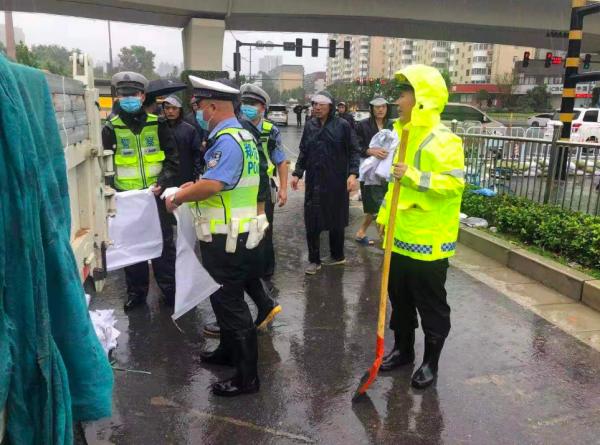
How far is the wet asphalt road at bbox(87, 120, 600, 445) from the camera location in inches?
115

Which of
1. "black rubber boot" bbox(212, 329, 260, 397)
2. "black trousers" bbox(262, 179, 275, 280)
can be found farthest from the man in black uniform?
"black rubber boot" bbox(212, 329, 260, 397)

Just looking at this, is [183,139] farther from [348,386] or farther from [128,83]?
[348,386]

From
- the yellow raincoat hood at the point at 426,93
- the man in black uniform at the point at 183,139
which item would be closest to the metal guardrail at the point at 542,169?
the yellow raincoat hood at the point at 426,93

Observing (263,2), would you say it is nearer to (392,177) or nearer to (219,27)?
(219,27)

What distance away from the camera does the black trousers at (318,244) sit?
5.79 meters

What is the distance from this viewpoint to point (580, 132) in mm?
18000

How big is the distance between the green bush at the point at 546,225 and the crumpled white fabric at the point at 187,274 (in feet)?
12.6

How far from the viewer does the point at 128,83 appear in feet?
14.2

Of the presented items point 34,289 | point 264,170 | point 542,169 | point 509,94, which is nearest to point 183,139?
point 264,170

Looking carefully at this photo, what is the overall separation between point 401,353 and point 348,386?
0.48 m

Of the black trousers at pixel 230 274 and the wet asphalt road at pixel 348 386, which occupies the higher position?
the black trousers at pixel 230 274

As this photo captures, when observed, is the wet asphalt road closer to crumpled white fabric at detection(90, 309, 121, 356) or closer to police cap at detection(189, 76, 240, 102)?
crumpled white fabric at detection(90, 309, 121, 356)

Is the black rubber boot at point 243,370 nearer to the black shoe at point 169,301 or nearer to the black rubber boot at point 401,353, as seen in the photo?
the black rubber boot at point 401,353

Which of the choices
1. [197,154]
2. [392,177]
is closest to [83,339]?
[392,177]
